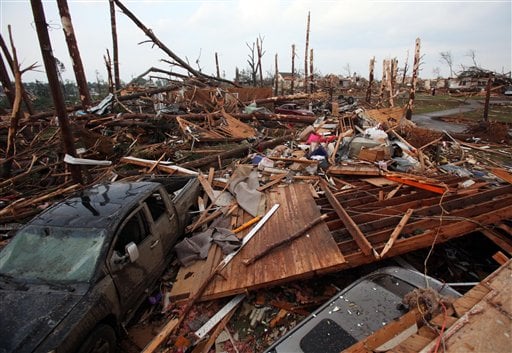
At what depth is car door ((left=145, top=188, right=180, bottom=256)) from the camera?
4.58 metres

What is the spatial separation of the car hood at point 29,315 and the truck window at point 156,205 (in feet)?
5.72

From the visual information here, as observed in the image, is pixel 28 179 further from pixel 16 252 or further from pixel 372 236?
pixel 372 236

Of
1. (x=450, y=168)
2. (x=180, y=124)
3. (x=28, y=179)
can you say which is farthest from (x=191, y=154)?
(x=450, y=168)

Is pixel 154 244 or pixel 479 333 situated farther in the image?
pixel 154 244

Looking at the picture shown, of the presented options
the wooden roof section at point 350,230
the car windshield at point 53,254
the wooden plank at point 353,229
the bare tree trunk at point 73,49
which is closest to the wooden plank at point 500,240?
the wooden roof section at point 350,230

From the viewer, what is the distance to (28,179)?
26.3ft

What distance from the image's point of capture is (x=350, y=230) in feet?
15.4

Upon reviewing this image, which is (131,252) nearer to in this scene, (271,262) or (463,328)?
(271,262)

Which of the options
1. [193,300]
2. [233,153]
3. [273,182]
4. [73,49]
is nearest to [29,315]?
[193,300]

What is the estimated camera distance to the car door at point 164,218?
4.58m

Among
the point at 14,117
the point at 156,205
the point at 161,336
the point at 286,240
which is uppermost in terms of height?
the point at 14,117

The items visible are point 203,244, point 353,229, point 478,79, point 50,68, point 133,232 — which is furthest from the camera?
point 478,79

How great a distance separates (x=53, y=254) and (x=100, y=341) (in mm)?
1322

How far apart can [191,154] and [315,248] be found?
270 inches
